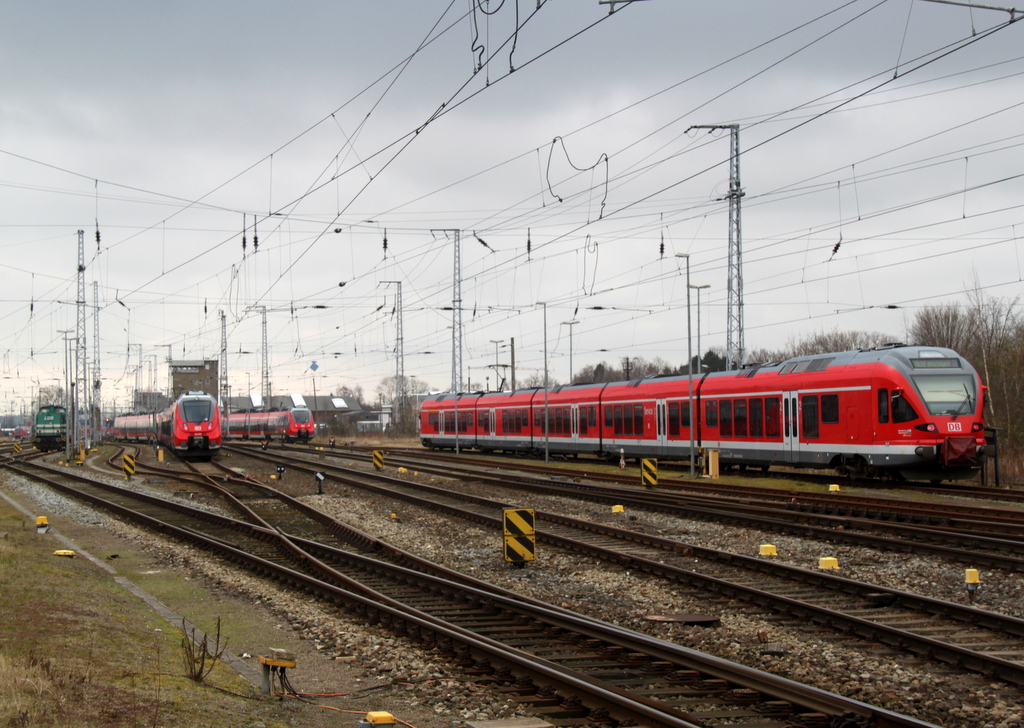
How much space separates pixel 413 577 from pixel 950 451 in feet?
53.8

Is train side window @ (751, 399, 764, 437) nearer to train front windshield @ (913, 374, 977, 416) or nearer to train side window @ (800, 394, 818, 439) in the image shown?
train side window @ (800, 394, 818, 439)

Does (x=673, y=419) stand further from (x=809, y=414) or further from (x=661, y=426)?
(x=809, y=414)

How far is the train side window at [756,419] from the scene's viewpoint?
29906mm

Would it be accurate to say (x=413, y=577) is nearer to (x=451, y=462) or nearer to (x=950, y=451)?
(x=950, y=451)

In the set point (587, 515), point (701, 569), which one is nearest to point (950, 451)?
point (587, 515)

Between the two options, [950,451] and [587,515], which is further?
[950,451]

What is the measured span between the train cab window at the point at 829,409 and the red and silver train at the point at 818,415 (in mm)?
34

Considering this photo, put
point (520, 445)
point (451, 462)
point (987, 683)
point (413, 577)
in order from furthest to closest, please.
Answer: point (520, 445), point (451, 462), point (413, 577), point (987, 683)

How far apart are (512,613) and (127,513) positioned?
15.8 metres

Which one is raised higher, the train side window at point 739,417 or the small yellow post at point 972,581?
the train side window at point 739,417

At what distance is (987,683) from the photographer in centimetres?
813

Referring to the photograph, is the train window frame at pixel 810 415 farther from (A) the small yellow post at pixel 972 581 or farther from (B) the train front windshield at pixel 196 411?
(B) the train front windshield at pixel 196 411

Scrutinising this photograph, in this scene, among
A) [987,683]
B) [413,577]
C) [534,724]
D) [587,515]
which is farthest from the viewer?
[587,515]

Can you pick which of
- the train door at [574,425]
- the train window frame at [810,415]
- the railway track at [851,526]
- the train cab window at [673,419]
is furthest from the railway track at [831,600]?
the train door at [574,425]
